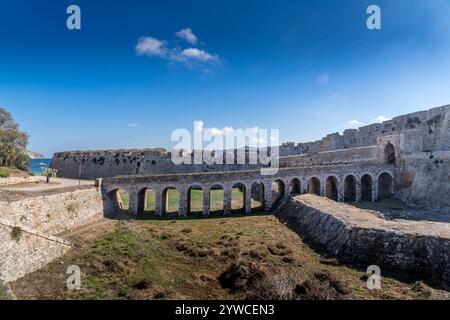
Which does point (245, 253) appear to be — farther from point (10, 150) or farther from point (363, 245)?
point (10, 150)

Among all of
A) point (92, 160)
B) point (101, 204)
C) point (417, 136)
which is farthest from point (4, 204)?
point (417, 136)

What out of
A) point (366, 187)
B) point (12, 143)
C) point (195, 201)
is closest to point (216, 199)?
point (195, 201)

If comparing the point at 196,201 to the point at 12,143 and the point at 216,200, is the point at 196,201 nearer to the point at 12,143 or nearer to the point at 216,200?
the point at 216,200

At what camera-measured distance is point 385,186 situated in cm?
3844

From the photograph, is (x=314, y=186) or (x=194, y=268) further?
(x=314, y=186)

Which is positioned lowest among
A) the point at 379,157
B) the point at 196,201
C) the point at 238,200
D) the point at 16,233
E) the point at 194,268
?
the point at 194,268

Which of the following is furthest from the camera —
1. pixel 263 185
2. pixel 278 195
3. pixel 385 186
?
pixel 385 186

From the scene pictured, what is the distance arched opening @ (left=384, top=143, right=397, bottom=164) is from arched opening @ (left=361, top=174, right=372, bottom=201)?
3629mm

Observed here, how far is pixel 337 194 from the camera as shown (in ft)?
121

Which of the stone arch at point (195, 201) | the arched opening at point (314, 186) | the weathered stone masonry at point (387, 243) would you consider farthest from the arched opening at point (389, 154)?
the stone arch at point (195, 201)

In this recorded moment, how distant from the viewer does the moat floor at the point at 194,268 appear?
1300 cm

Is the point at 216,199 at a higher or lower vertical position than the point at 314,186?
lower

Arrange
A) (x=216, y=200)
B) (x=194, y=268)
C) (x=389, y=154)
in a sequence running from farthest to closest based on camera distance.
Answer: (x=216, y=200), (x=389, y=154), (x=194, y=268)

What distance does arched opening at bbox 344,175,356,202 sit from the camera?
37731 mm
